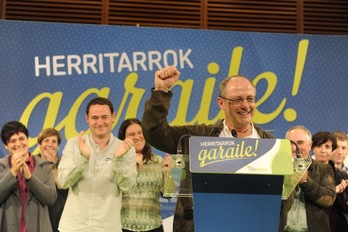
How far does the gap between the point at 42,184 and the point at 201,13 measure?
2578 millimetres

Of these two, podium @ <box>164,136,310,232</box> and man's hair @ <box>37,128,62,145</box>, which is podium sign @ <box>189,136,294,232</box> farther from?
man's hair @ <box>37,128,62,145</box>

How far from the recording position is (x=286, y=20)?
559cm

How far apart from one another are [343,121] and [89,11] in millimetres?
2494

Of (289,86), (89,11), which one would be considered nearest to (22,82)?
(89,11)

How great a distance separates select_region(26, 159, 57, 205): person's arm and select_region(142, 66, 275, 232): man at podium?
1.57 m

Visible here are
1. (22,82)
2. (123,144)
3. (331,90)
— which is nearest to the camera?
(123,144)

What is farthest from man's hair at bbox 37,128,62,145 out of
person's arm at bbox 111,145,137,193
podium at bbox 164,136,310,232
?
podium at bbox 164,136,310,232

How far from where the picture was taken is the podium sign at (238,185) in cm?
162

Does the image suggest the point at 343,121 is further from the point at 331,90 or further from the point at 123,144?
the point at 123,144

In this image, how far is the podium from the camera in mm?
1621

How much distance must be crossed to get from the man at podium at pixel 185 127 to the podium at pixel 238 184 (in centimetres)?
27

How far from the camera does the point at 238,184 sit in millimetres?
1639

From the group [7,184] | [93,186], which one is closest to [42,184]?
[7,184]

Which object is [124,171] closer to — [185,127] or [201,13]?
[185,127]
